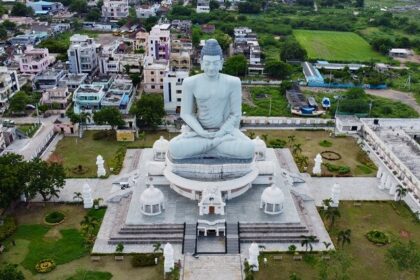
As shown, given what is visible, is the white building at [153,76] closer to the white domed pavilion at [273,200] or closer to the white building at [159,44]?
the white building at [159,44]

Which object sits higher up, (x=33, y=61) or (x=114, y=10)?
(x=114, y=10)

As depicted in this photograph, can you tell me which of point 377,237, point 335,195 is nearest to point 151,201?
point 335,195

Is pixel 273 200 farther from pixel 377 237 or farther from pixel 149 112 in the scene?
pixel 149 112

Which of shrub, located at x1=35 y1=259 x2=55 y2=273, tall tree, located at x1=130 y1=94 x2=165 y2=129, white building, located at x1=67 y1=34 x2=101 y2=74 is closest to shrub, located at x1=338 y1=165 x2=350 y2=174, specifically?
tall tree, located at x1=130 y1=94 x2=165 y2=129

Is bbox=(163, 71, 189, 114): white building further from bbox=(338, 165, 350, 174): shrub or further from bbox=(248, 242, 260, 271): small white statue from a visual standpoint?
bbox=(248, 242, 260, 271): small white statue

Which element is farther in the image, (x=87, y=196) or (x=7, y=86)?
(x=7, y=86)

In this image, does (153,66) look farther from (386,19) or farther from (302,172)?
(386,19)
